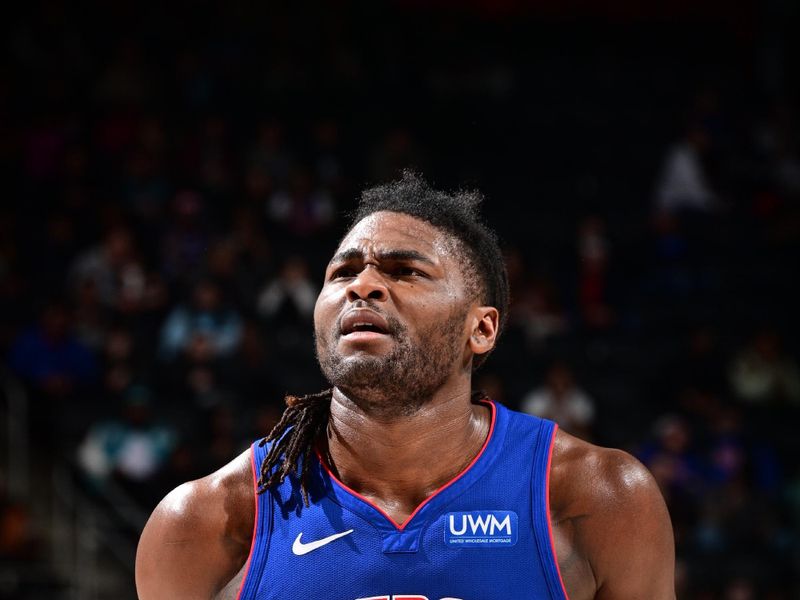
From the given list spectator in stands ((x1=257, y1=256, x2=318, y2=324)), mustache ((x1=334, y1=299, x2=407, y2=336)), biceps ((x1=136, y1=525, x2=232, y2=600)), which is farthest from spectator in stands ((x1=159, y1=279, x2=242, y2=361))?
mustache ((x1=334, y1=299, x2=407, y2=336))

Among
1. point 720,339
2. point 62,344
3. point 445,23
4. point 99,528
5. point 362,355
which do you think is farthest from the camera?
point 445,23

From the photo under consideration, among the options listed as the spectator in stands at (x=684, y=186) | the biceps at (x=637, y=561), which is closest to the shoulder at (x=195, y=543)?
the biceps at (x=637, y=561)

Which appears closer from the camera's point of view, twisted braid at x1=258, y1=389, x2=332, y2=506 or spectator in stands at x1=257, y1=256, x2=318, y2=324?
twisted braid at x1=258, y1=389, x2=332, y2=506

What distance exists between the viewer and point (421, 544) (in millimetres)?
2826

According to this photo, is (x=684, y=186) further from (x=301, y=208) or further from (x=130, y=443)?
(x=130, y=443)

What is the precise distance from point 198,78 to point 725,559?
6.82 m

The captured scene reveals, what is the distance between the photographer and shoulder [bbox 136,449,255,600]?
2881 millimetres

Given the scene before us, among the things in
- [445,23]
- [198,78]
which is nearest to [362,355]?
[198,78]

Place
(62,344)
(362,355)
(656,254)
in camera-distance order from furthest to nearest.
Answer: (656,254), (62,344), (362,355)

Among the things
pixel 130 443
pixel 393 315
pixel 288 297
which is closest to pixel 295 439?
pixel 393 315

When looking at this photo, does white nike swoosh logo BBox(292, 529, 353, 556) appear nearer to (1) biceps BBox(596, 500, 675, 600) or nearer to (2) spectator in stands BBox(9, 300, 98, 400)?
(1) biceps BBox(596, 500, 675, 600)

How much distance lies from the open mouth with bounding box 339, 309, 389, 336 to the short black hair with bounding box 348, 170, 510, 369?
343 millimetres

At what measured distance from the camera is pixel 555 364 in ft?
30.5

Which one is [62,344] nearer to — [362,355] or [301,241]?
[301,241]
